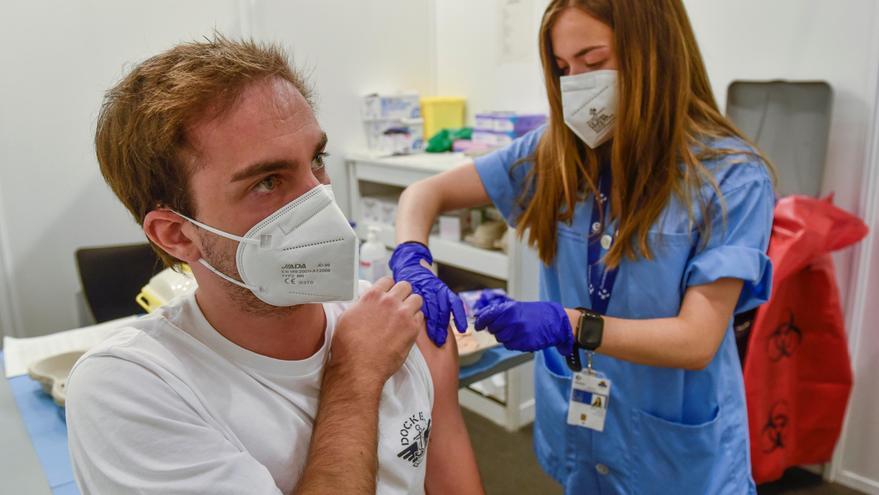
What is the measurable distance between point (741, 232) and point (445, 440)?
0.70 m

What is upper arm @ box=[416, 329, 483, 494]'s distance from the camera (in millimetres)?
1198

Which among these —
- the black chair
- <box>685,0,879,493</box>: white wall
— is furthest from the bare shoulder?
<box>685,0,879,493</box>: white wall

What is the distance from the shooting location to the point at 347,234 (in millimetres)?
1008

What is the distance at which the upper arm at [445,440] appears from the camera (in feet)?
3.93

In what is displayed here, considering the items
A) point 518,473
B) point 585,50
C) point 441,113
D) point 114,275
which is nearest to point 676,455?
point 585,50

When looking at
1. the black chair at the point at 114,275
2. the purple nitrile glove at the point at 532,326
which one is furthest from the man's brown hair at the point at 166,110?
the black chair at the point at 114,275

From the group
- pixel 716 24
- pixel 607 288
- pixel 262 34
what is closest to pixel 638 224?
pixel 607 288

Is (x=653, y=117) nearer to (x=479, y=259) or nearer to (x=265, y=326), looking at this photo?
(x=265, y=326)

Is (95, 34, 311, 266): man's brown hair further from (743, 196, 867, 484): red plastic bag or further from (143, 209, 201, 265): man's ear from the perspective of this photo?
(743, 196, 867, 484): red plastic bag

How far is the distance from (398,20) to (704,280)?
8.96 ft

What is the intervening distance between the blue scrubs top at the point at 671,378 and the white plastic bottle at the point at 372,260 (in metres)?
0.69

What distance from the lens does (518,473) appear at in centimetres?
270

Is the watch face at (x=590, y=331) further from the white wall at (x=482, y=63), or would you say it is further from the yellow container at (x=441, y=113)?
the yellow container at (x=441, y=113)

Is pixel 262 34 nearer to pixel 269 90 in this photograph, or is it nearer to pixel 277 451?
pixel 269 90
